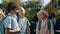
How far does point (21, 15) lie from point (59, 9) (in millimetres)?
1618

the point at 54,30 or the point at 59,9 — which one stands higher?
the point at 59,9

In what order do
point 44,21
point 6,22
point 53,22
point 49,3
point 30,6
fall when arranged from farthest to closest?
point 30,6, point 49,3, point 53,22, point 44,21, point 6,22

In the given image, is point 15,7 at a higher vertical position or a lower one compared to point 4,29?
higher

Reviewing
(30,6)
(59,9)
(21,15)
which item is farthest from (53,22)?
(30,6)

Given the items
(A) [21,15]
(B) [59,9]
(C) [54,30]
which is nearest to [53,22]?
(C) [54,30]

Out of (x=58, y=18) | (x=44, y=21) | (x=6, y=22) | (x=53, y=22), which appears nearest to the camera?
(x=6, y=22)

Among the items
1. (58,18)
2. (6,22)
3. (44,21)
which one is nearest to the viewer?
(6,22)

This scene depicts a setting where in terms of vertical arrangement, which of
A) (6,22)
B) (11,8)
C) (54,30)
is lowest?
(54,30)

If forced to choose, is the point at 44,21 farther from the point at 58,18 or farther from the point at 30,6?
the point at 30,6

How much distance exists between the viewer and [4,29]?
3107 mm

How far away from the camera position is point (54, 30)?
512 centimetres

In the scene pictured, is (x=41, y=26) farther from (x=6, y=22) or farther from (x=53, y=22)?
(x=6, y=22)

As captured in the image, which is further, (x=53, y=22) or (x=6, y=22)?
(x=53, y=22)

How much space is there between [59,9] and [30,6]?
104 inches
